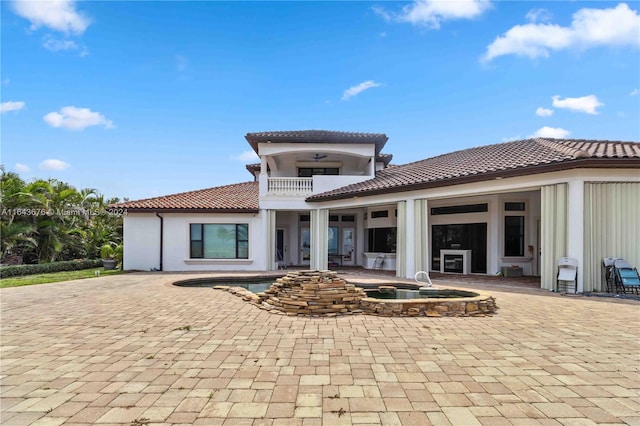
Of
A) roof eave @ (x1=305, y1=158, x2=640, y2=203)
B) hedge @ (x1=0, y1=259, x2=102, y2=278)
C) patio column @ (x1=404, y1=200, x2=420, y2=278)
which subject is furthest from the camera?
hedge @ (x1=0, y1=259, x2=102, y2=278)

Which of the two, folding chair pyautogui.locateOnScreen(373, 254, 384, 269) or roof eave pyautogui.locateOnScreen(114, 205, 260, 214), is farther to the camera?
folding chair pyautogui.locateOnScreen(373, 254, 384, 269)

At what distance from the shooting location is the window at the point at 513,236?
1455 cm

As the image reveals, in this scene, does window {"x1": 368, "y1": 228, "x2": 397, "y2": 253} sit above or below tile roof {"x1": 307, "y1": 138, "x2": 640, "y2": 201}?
below

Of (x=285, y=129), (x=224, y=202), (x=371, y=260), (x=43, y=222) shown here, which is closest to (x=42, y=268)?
(x=43, y=222)

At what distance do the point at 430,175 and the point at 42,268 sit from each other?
18.9 meters

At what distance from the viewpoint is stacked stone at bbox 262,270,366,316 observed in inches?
293

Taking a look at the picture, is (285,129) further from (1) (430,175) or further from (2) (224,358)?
(2) (224,358)

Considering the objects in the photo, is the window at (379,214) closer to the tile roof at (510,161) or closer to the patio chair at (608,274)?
the tile roof at (510,161)

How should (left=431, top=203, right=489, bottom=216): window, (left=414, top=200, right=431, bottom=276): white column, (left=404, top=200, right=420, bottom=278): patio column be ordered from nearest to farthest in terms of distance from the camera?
1. (left=414, top=200, right=431, bottom=276): white column
2. (left=404, top=200, right=420, bottom=278): patio column
3. (left=431, top=203, right=489, bottom=216): window

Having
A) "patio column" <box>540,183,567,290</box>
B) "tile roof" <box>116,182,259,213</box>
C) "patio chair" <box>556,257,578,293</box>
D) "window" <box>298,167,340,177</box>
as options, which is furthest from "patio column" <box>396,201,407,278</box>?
"tile roof" <box>116,182,259,213</box>

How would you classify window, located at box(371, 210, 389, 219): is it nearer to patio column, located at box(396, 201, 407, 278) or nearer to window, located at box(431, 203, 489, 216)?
window, located at box(431, 203, 489, 216)

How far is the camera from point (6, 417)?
10.5ft

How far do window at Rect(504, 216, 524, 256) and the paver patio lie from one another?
6961 mm

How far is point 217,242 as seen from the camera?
17.4m
